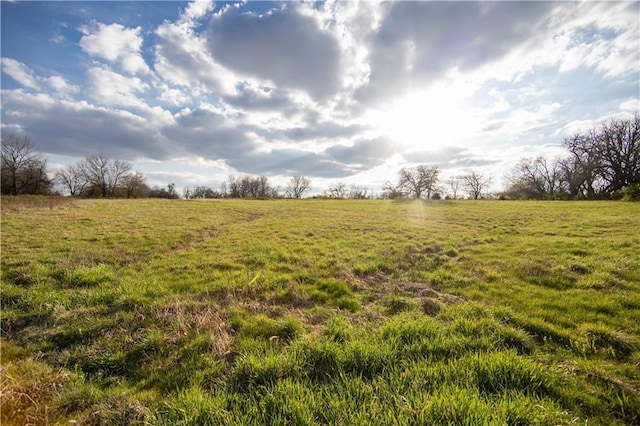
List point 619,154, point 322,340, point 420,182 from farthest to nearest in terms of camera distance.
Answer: point 420,182 < point 619,154 < point 322,340

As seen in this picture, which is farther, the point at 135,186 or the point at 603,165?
the point at 135,186

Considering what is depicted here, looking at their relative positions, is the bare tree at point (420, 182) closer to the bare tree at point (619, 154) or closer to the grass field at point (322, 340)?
the bare tree at point (619, 154)

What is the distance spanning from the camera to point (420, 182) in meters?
67.3

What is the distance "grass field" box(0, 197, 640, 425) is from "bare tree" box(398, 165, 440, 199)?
2355 inches

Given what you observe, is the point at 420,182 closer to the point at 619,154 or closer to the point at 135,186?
the point at 619,154

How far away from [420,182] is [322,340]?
6912cm

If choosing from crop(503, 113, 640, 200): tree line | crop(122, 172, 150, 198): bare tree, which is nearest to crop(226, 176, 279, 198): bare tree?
crop(122, 172, 150, 198): bare tree

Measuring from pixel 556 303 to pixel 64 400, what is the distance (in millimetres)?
8847

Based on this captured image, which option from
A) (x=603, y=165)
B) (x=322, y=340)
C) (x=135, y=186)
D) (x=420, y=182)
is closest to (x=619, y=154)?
(x=603, y=165)

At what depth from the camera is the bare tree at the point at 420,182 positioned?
6579 cm

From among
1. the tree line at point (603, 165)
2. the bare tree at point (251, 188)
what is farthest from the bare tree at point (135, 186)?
the tree line at point (603, 165)

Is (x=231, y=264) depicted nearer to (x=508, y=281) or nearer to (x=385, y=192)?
(x=508, y=281)

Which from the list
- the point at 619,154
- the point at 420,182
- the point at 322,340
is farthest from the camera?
the point at 420,182

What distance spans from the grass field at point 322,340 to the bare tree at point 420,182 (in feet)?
196
